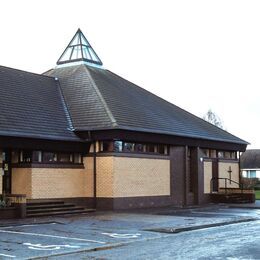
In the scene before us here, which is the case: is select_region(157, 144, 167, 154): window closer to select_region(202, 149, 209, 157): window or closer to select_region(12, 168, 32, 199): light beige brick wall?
select_region(202, 149, 209, 157): window

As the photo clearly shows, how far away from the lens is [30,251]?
1323 centimetres

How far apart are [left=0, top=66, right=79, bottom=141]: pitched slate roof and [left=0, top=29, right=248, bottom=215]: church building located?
0.06m

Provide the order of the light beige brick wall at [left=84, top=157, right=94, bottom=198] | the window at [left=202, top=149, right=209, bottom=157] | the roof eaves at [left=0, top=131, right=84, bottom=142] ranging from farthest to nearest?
the window at [left=202, top=149, right=209, bottom=157] < the light beige brick wall at [left=84, top=157, right=94, bottom=198] < the roof eaves at [left=0, top=131, right=84, bottom=142]

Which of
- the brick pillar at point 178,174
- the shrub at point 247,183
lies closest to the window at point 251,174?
the shrub at point 247,183

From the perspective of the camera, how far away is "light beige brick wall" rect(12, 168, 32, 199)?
24438mm

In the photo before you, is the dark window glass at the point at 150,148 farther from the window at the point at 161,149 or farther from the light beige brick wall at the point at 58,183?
the light beige brick wall at the point at 58,183

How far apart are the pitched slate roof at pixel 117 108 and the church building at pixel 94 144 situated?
0.22ft

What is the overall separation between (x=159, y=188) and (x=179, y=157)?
101 inches

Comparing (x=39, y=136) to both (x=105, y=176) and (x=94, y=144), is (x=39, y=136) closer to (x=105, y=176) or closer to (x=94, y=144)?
(x=94, y=144)

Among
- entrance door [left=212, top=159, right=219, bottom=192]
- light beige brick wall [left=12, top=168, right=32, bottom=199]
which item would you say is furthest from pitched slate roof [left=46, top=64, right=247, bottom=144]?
light beige brick wall [left=12, top=168, right=32, bottom=199]

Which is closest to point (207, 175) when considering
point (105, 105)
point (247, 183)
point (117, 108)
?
point (117, 108)

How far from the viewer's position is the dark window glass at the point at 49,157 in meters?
25.4

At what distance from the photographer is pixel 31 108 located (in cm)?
2680

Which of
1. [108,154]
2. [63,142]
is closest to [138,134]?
[108,154]
